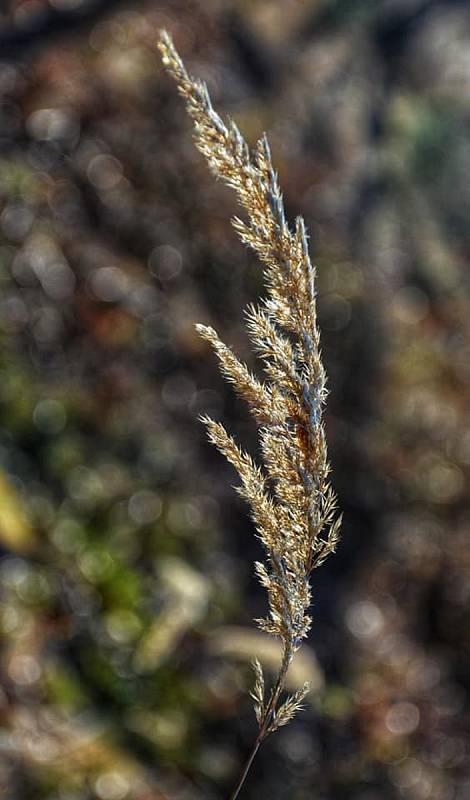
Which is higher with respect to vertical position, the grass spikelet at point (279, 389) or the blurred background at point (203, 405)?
the grass spikelet at point (279, 389)

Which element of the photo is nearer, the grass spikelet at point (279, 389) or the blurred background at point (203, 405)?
the grass spikelet at point (279, 389)

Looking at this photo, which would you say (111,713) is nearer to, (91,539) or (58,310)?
(91,539)

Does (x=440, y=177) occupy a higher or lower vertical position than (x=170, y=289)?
higher

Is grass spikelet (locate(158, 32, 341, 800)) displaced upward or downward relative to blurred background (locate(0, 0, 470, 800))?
upward

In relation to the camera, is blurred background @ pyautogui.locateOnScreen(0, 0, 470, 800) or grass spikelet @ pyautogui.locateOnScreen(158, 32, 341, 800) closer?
grass spikelet @ pyautogui.locateOnScreen(158, 32, 341, 800)

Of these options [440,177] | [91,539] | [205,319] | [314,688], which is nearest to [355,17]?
[440,177]
